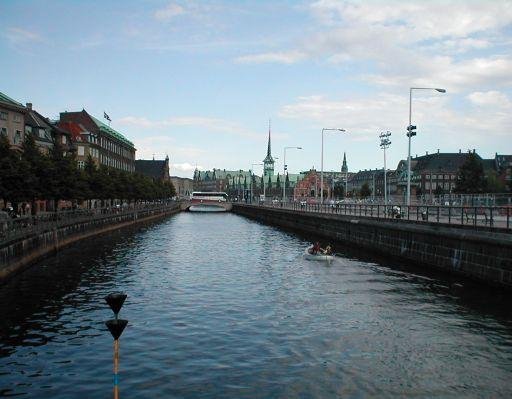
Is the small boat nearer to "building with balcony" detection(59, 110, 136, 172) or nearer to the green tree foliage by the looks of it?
the green tree foliage

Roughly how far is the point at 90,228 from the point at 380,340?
53254 mm

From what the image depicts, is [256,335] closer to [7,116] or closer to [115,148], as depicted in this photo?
[7,116]

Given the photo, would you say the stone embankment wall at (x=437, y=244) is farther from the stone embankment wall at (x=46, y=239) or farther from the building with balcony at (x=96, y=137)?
the building with balcony at (x=96, y=137)

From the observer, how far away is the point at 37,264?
4166 cm

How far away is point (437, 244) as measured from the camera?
39406mm

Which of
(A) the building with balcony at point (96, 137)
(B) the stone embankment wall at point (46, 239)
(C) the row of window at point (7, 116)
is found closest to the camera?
(B) the stone embankment wall at point (46, 239)

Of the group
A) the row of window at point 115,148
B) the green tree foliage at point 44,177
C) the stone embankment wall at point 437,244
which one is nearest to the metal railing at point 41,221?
the green tree foliage at point 44,177

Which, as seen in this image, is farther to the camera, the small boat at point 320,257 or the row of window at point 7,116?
the row of window at point 7,116

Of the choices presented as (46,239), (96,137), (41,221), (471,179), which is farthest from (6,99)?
(471,179)

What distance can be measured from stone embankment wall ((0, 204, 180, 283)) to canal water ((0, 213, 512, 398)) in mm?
1321

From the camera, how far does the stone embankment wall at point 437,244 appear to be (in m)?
30.8

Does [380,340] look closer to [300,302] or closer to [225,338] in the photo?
[225,338]

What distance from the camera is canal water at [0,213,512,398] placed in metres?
16.2

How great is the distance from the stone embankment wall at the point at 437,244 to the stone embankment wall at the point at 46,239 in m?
27.3
